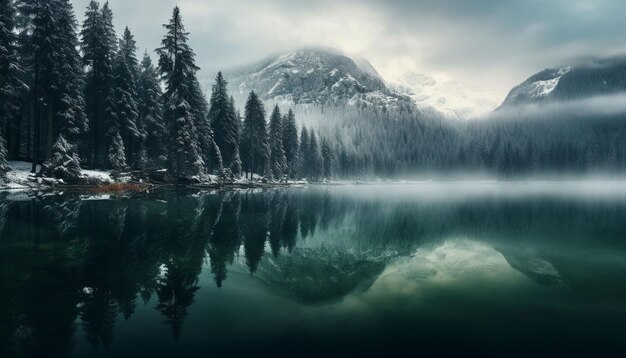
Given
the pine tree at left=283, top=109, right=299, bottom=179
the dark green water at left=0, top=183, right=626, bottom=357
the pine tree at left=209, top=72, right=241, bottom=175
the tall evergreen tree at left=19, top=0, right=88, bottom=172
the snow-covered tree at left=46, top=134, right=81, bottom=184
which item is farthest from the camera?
the pine tree at left=283, top=109, right=299, bottom=179

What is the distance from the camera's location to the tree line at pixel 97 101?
37.4 m

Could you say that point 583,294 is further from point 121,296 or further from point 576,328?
point 121,296

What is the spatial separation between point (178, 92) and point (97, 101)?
34.1ft

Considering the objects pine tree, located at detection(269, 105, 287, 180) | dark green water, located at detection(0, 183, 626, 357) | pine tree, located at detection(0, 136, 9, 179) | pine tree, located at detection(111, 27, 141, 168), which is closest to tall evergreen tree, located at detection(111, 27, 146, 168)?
pine tree, located at detection(111, 27, 141, 168)

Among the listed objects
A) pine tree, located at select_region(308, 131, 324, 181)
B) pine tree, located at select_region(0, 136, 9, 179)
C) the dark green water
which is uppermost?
pine tree, located at select_region(308, 131, 324, 181)

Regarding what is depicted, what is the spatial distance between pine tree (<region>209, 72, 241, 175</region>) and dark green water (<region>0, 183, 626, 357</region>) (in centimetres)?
4518

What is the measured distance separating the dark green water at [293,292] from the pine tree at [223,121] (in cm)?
4518

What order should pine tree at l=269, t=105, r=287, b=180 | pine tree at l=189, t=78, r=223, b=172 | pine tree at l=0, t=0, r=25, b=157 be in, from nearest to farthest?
pine tree at l=0, t=0, r=25, b=157, pine tree at l=189, t=78, r=223, b=172, pine tree at l=269, t=105, r=287, b=180

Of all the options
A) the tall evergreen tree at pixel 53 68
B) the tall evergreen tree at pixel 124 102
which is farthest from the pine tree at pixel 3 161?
the tall evergreen tree at pixel 124 102

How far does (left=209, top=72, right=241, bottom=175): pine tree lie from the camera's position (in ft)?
211

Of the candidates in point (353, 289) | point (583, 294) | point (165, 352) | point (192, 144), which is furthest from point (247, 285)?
point (192, 144)

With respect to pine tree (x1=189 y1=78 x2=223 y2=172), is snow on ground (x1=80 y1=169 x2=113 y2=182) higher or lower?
lower

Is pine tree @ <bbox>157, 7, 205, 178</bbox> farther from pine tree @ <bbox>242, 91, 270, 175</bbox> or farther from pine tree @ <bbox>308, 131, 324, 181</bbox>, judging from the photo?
pine tree @ <bbox>308, 131, 324, 181</bbox>

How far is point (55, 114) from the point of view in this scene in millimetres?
39438
